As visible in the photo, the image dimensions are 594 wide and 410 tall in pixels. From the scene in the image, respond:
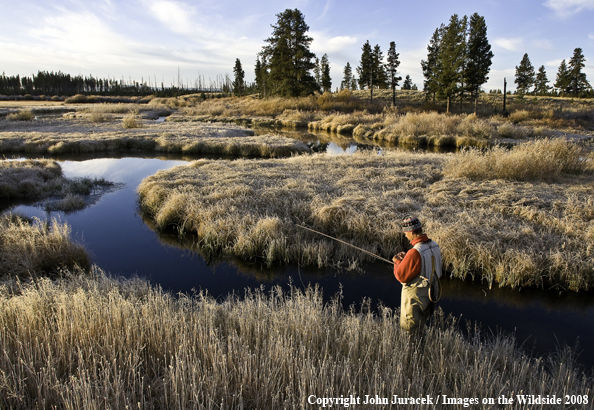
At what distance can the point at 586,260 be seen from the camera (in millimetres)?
6902

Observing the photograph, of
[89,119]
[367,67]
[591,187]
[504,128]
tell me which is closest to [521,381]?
[591,187]

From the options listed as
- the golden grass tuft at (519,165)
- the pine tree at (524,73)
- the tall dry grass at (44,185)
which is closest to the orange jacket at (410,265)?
the golden grass tuft at (519,165)

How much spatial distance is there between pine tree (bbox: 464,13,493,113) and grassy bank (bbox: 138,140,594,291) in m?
35.8

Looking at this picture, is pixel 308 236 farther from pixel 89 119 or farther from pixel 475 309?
pixel 89 119

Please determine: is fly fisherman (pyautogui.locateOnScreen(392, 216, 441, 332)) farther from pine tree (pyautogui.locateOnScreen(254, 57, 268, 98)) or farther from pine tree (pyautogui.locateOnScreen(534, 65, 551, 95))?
pine tree (pyautogui.locateOnScreen(534, 65, 551, 95))

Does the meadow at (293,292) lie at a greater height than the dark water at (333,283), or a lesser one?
greater

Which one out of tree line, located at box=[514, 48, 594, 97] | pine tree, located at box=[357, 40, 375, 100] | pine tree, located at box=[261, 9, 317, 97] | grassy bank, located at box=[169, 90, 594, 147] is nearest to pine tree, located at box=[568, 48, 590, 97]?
tree line, located at box=[514, 48, 594, 97]

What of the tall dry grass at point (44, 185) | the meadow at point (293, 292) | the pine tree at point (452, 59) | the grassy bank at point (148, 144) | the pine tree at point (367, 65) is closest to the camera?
the meadow at point (293, 292)

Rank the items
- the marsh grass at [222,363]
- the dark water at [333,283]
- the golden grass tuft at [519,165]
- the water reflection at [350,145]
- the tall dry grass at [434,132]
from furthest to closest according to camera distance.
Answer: the tall dry grass at [434,132] < the water reflection at [350,145] < the golden grass tuft at [519,165] < the dark water at [333,283] < the marsh grass at [222,363]

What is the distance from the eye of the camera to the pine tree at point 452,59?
41.3 m

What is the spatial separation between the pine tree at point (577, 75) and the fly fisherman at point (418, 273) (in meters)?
83.1

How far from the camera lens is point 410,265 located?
12.4ft

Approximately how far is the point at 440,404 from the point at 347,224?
19.1 ft

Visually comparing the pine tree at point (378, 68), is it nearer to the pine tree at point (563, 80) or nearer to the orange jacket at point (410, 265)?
the pine tree at point (563, 80)
